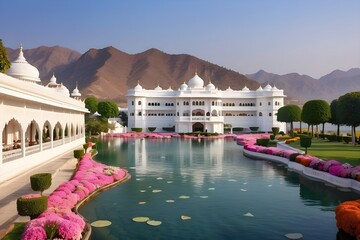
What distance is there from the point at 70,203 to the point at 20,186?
4595 mm

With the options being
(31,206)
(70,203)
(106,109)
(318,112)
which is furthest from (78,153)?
(106,109)

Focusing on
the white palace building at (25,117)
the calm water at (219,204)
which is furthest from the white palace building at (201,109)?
the calm water at (219,204)

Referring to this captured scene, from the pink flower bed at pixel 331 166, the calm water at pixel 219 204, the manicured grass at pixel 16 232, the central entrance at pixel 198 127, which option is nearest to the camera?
the manicured grass at pixel 16 232

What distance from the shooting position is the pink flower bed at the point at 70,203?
31.1ft

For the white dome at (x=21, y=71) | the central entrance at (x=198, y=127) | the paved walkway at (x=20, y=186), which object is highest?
the white dome at (x=21, y=71)

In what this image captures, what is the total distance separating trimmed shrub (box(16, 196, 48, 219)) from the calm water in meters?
A: 1.99

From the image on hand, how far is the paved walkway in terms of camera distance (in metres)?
12.1

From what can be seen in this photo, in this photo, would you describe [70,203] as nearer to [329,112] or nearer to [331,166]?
[331,166]

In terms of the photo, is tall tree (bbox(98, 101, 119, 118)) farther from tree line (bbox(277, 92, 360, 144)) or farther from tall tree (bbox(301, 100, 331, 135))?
tall tree (bbox(301, 100, 331, 135))

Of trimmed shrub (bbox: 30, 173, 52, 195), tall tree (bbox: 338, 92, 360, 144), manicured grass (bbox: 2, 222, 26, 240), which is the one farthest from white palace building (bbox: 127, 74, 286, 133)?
manicured grass (bbox: 2, 222, 26, 240)

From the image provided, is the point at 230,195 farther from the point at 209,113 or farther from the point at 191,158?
the point at 209,113

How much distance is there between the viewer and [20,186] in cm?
1698

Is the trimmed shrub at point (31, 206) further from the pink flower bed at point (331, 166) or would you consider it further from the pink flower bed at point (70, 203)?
the pink flower bed at point (331, 166)

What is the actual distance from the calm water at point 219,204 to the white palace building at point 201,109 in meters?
46.1
